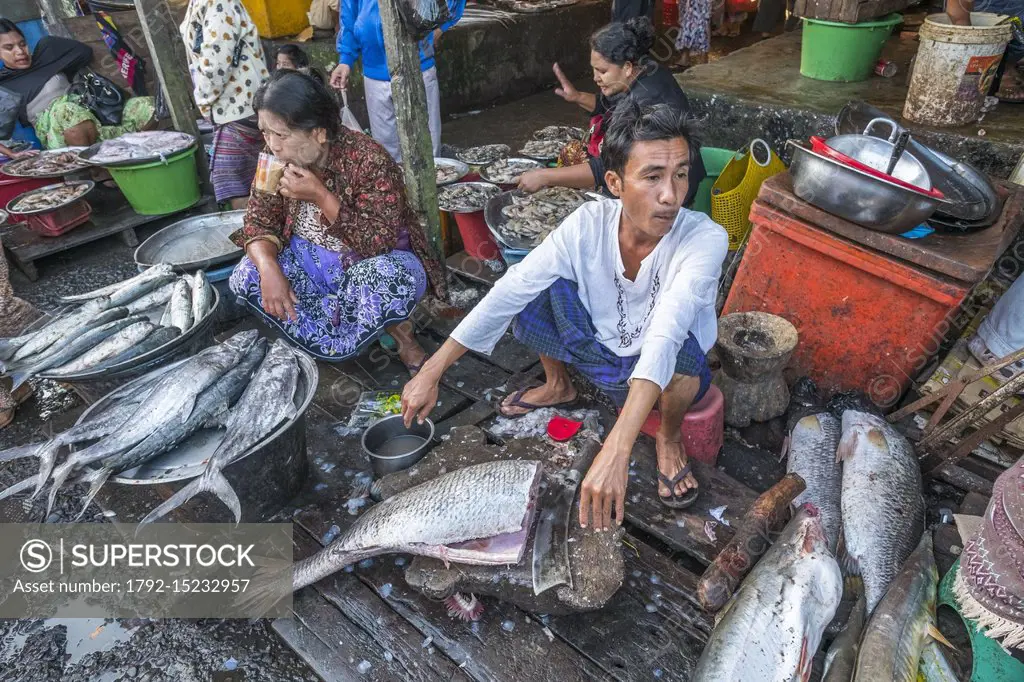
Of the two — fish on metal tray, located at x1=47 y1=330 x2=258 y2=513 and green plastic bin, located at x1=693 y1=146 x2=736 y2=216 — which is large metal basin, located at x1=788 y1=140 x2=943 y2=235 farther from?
fish on metal tray, located at x1=47 y1=330 x2=258 y2=513

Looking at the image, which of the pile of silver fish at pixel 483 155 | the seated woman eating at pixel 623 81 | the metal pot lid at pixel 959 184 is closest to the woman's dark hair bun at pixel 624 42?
the seated woman eating at pixel 623 81

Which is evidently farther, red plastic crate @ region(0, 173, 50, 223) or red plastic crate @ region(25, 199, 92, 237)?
red plastic crate @ region(0, 173, 50, 223)

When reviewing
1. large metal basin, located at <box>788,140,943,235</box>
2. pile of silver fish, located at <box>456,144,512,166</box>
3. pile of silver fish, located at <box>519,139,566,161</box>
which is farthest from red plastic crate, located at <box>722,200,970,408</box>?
pile of silver fish, located at <box>456,144,512,166</box>

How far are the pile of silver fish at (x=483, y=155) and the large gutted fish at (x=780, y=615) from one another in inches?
151

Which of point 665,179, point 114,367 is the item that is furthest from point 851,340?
point 114,367

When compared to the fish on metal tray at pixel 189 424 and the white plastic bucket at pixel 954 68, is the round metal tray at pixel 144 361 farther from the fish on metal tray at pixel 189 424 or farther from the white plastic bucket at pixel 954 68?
the white plastic bucket at pixel 954 68

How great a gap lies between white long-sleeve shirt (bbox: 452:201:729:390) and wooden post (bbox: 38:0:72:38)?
22.4ft

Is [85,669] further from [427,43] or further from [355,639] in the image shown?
[427,43]

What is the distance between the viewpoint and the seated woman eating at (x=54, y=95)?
5531 mm

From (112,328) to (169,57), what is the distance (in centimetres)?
286

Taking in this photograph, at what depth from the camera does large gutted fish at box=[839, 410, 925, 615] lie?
7.32 feet

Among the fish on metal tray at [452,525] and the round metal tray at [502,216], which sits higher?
the round metal tray at [502,216]

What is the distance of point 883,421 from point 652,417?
3.34 feet

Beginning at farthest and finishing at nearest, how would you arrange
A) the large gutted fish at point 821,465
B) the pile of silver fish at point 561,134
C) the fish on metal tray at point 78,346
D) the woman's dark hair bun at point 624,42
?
the pile of silver fish at point 561,134 < the woman's dark hair bun at point 624,42 < the fish on metal tray at point 78,346 < the large gutted fish at point 821,465
